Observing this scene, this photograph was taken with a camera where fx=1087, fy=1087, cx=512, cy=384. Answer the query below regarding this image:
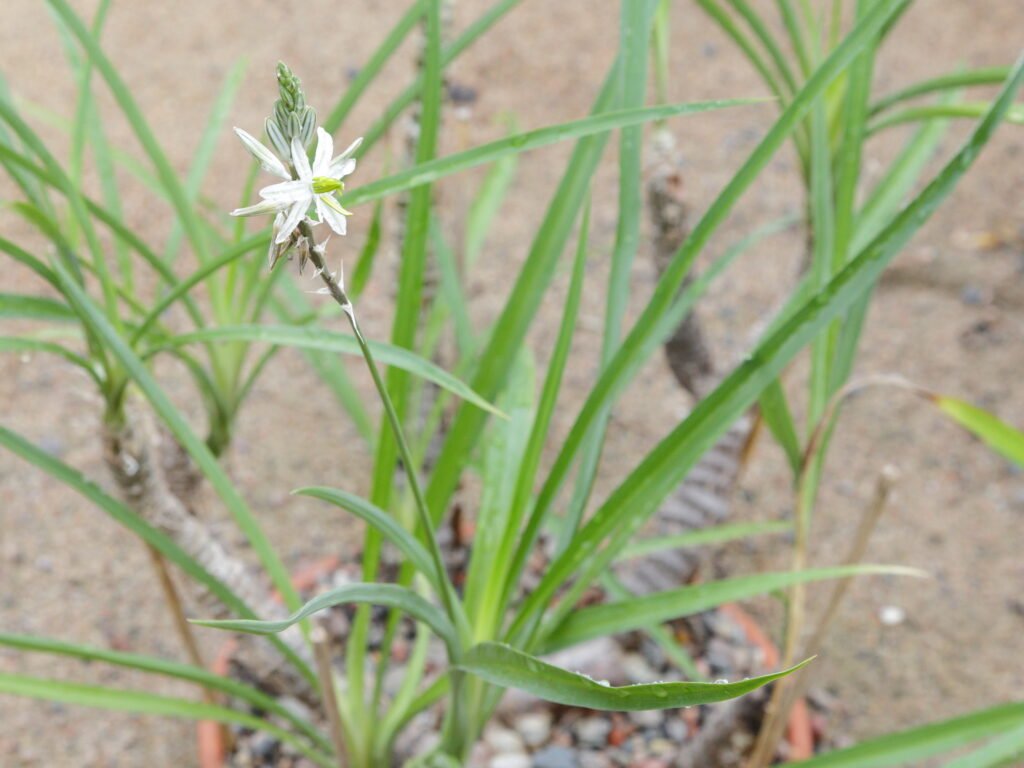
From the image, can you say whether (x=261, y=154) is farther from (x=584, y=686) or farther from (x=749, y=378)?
(x=749, y=378)

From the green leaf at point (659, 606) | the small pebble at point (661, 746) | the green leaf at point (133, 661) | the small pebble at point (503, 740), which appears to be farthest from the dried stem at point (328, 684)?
the small pebble at point (661, 746)

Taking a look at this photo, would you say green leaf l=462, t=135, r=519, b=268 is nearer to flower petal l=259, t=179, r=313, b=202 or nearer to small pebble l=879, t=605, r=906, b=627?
small pebble l=879, t=605, r=906, b=627

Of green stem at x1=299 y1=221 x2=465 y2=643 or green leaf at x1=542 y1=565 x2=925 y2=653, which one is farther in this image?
green leaf at x1=542 y1=565 x2=925 y2=653

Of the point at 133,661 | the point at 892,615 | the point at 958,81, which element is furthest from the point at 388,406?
the point at 892,615

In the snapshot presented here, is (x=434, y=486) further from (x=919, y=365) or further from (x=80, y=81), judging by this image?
(x=919, y=365)

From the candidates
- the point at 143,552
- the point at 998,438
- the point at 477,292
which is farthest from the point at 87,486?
the point at 477,292

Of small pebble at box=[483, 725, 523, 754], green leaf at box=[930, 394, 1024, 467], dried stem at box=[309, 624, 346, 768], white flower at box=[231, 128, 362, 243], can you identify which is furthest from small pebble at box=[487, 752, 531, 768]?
white flower at box=[231, 128, 362, 243]

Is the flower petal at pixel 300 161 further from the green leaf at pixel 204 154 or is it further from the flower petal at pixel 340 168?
the green leaf at pixel 204 154
